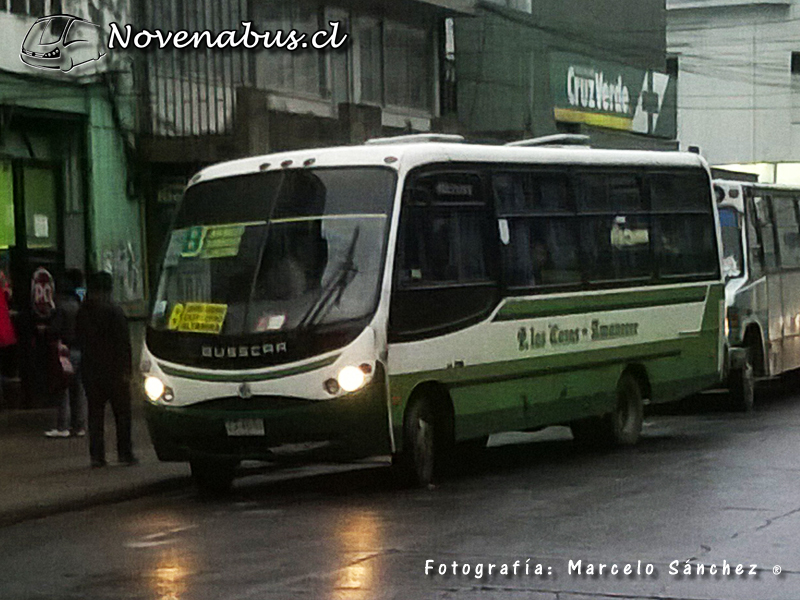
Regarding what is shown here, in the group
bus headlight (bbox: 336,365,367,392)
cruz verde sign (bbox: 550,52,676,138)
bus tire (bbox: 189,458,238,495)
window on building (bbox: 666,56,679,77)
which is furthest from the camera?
window on building (bbox: 666,56,679,77)

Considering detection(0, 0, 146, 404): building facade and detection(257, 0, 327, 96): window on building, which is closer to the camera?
detection(0, 0, 146, 404): building facade

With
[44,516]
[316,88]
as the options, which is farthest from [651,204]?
[316,88]

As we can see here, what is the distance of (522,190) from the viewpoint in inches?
620

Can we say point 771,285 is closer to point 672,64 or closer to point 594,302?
point 594,302

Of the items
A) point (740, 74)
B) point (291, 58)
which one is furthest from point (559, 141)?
point (740, 74)

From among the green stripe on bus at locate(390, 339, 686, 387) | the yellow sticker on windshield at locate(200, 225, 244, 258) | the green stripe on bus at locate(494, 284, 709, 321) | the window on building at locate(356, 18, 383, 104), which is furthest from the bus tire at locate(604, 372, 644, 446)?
the window on building at locate(356, 18, 383, 104)

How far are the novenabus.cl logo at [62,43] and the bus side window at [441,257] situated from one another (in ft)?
27.9

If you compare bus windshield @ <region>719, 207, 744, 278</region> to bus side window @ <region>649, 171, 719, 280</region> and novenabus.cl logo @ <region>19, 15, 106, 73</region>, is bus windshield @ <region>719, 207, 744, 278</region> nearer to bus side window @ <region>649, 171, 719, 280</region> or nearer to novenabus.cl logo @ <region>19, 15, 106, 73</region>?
bus side window @ <region>649, 171, 719, 280</region>

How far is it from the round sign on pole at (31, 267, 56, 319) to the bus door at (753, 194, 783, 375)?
29.6 ft

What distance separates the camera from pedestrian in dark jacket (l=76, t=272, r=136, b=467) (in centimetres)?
1575

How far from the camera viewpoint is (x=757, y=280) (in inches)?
871

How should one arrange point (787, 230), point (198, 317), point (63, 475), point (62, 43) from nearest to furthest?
1. point (198, 317)
2. point (63, 475)
3. point (62, 43)
4. point (787, 230)

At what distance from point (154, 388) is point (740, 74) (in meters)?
41.9

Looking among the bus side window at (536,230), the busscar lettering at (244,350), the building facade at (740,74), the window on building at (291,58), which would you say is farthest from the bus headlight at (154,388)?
the building facade at (740,74)
